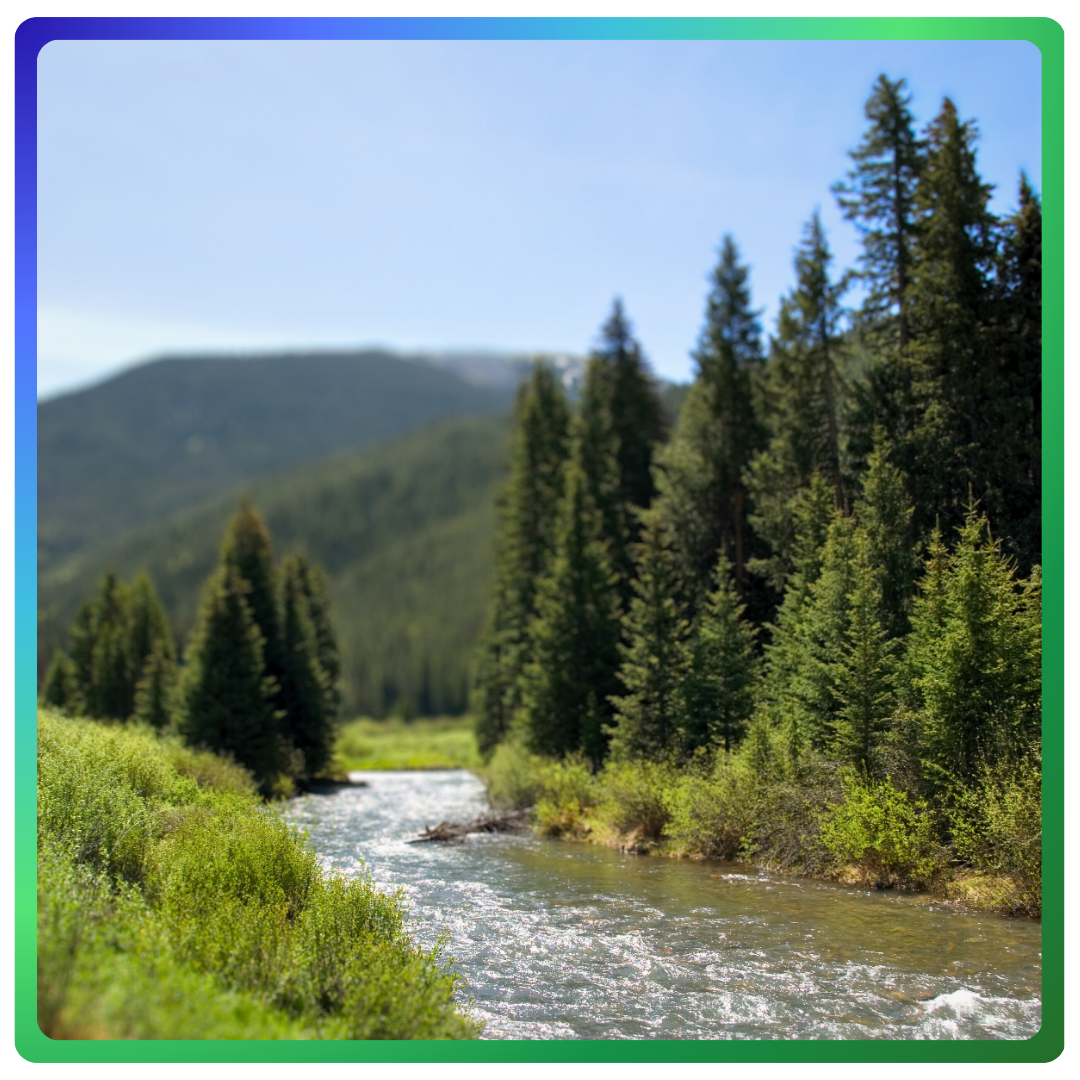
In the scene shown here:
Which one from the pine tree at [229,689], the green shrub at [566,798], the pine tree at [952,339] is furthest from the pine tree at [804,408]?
the pine tree at [229,689]

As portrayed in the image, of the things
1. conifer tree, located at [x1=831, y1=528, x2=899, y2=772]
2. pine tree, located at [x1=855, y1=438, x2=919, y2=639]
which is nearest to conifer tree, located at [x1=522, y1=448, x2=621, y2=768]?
pine tree, located at [x1=855, y1=438, x2=919, y2=639]

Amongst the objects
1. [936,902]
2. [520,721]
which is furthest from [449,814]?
[936,902]

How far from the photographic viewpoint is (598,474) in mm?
43062

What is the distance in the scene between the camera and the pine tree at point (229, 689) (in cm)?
4259

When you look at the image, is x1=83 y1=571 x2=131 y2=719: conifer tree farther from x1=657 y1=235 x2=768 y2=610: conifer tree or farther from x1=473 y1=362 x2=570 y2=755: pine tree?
x1=657 y1=235 x2=768 y2=610: conifer tree

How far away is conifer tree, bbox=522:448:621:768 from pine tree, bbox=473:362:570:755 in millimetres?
7093

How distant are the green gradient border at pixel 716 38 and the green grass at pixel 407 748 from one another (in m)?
45.4

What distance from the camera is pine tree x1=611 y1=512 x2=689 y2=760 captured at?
30.4m

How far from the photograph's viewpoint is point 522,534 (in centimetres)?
4797

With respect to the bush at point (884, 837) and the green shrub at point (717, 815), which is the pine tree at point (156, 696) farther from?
the bush at point (884, 837)

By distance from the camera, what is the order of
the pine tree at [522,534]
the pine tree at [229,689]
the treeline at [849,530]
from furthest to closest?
the pine tree at [522,534] < the pine tree at [229,689] < the treeline at [849,530]

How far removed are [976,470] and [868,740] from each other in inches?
361

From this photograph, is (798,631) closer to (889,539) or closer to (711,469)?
(889,539)
